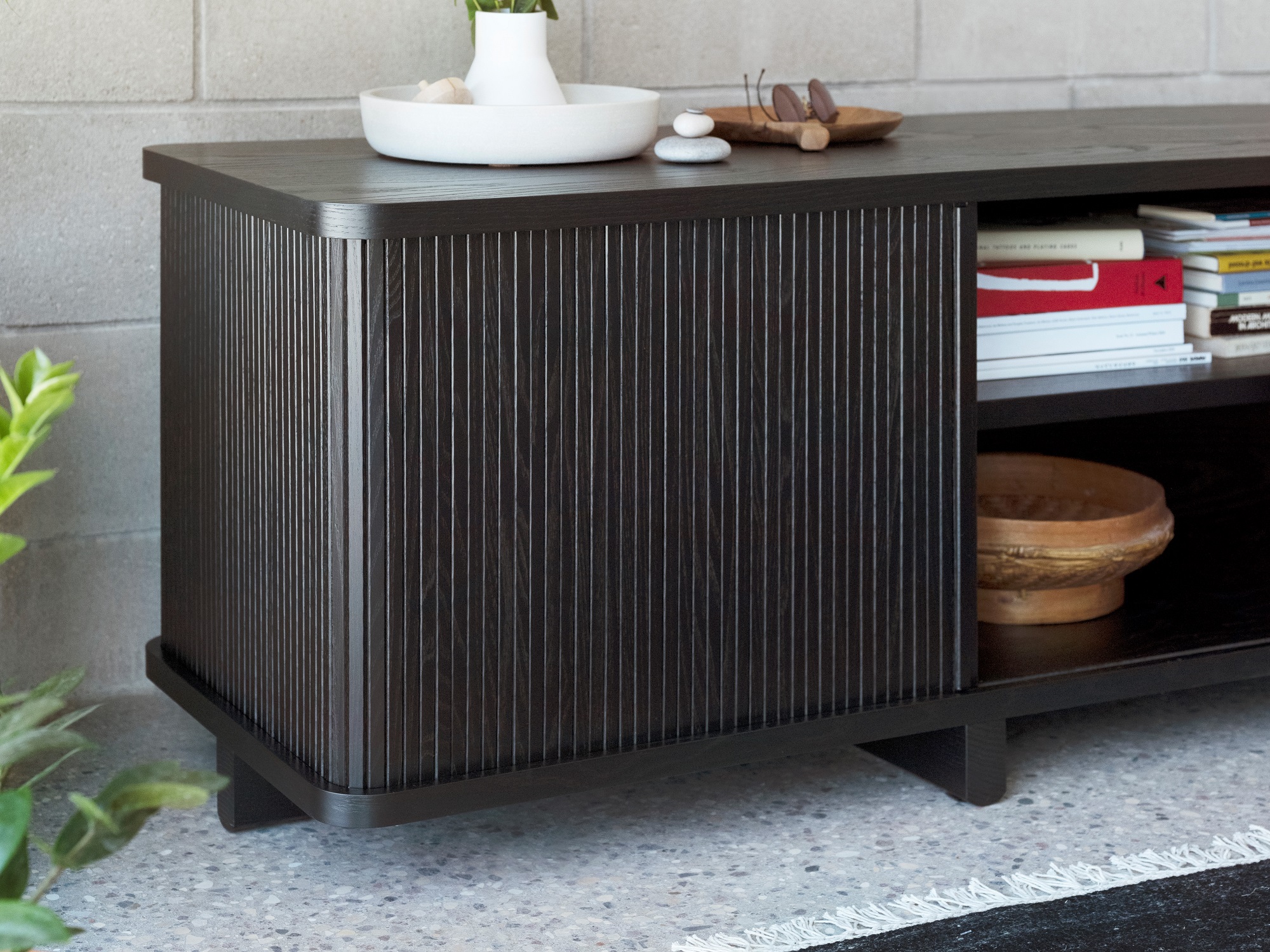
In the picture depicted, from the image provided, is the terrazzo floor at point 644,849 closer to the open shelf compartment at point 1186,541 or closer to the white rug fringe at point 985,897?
the white rug fringe at point 985,897

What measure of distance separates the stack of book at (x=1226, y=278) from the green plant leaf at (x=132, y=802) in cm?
138

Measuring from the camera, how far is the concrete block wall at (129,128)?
1665 millimetres

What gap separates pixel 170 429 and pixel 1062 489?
3.44 feet

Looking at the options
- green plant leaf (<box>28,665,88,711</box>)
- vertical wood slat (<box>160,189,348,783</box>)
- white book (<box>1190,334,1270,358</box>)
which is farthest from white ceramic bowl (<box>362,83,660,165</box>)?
green plant leaf (<box>28,665,88,711</box>)

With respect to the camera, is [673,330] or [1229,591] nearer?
[673,330]

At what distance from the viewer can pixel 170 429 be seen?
153 cm

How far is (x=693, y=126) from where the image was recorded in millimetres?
1505

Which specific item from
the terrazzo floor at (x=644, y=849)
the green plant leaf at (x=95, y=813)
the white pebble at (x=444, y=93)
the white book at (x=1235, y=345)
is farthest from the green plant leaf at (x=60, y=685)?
the white book at (x=1235, y=345)

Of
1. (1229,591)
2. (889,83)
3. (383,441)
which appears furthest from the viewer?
(889,83)

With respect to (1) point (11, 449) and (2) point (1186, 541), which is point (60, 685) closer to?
(1) point (11, 449)

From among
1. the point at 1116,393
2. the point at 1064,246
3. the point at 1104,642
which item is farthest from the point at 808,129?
the point at 1104,642

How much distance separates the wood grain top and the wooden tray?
13mm

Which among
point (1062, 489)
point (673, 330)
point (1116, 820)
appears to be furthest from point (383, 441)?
point (1062, 489)

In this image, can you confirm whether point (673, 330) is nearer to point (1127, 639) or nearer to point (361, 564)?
point (361, 564)
